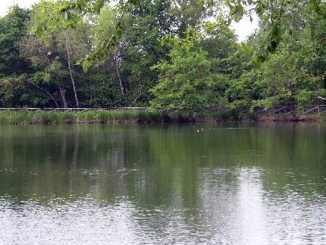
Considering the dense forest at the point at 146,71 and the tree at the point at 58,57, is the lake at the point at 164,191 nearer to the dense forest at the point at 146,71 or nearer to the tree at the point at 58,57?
the dense forest at the point at 146,71

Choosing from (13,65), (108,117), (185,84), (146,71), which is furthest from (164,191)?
(13,65)

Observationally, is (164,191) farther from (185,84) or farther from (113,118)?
(113,118)

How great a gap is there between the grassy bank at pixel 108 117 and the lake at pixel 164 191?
59.8 feet

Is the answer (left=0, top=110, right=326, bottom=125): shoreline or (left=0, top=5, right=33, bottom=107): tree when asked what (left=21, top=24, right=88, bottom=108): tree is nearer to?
(left=0, top=5, right=33, bottom=107): tree

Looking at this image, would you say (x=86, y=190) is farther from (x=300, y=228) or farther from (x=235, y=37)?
(x=235, y=37)

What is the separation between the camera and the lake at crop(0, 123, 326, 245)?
16.0 meters

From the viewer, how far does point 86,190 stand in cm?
2244

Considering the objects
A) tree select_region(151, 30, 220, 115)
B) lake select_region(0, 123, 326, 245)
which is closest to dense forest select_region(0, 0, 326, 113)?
tree select_region(151, 30, 220, 115)

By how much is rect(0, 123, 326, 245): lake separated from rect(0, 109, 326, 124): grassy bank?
1824 centimetres

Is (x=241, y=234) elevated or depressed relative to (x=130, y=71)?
depressed

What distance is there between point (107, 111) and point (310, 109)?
18524 millimetres

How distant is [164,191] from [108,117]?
37.6 meters

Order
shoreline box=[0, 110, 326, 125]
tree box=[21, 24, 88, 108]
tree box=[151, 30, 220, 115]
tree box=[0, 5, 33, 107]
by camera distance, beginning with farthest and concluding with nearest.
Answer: tree box=[0, 5, 33, 107], tree box=[21, 24, 88, 108], shoreline box=[0, 110, 326, 125], tree box=[151, 30, 220, 115]

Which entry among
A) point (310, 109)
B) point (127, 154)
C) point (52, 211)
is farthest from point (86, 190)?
point (310, 109)
